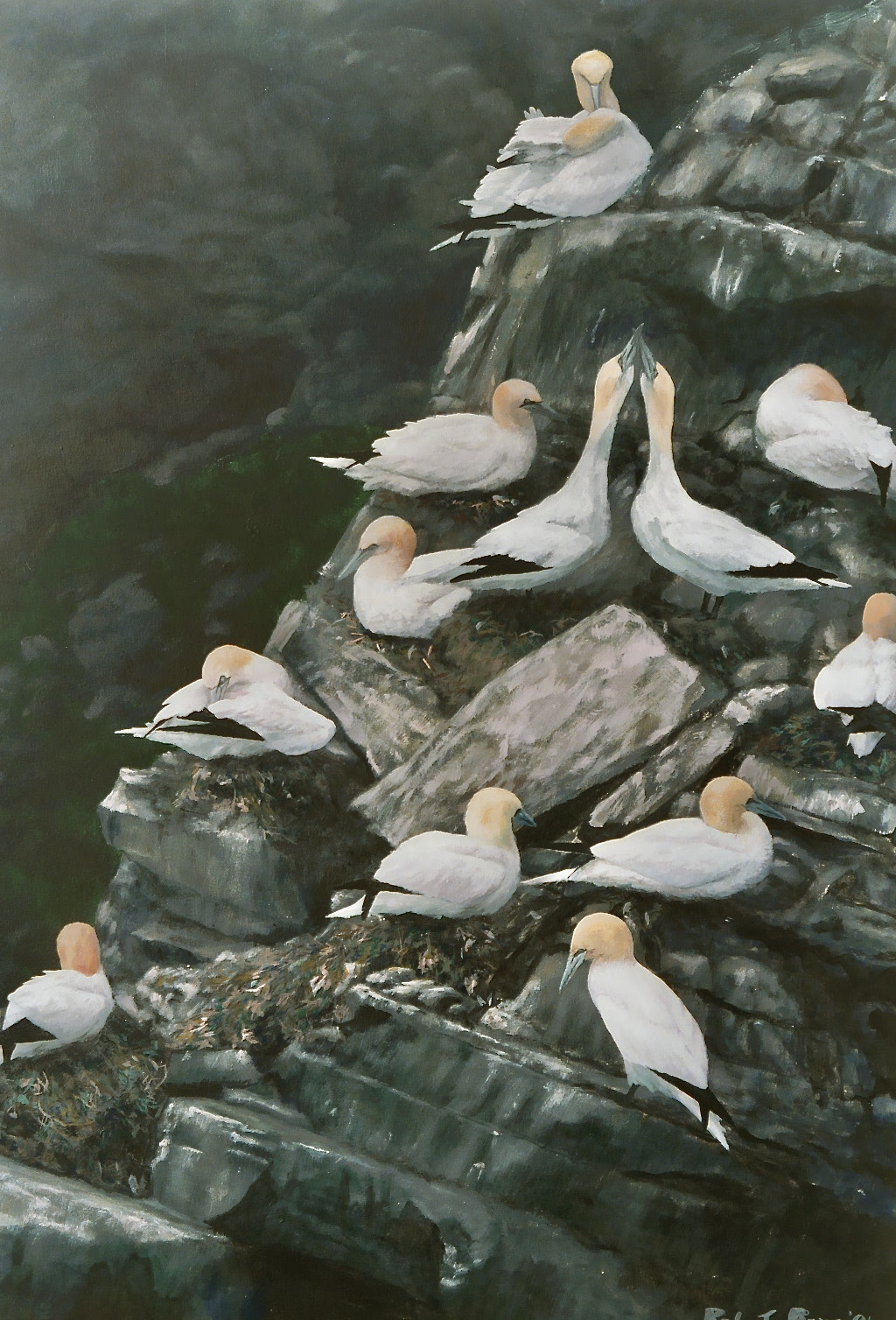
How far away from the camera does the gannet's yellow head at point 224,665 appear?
2.27m

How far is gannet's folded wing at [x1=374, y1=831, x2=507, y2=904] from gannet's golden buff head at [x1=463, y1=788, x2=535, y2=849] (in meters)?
0.02

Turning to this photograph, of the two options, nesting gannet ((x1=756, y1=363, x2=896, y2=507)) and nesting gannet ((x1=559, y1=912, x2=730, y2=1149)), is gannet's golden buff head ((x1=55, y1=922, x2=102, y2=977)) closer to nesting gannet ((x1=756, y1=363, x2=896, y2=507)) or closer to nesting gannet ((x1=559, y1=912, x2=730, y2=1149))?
nesting gannet ((x1=559, y1=912, x2=730, y2=1149))

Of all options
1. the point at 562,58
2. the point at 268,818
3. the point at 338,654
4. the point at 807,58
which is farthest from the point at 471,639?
the point at 807,58

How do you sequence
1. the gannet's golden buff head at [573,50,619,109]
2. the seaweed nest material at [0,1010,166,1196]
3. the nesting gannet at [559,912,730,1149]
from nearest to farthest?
1. the nesting gannet at [559,912,730,1149]
2. the seaweed nest material at [0,1010,166,1196]
3. the gannet's golden buff head at [573,50,619,109]

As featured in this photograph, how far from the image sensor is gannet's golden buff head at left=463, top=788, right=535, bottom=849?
210 centimetres

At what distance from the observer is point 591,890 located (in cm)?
209

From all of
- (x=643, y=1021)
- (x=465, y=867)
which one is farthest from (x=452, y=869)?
(x=643, y=1021)

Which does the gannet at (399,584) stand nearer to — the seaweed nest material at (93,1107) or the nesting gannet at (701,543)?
the nesting gannet at (701,543)

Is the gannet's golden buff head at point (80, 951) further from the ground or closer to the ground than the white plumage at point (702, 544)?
closer to the ground

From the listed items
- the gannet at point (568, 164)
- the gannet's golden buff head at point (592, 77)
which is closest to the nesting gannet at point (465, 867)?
the gannet at point (568, 164)

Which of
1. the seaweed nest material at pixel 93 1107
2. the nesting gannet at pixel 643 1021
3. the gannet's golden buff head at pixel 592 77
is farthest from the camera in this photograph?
the gannet's golden buff head at pixel 592 77

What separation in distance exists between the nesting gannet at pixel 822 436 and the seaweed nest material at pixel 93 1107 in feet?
5.76
